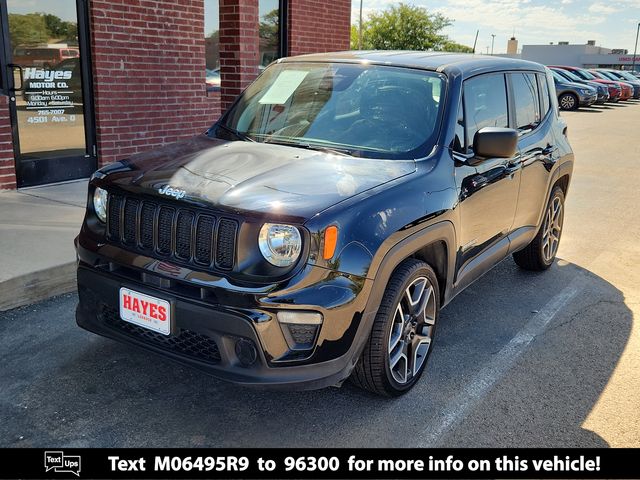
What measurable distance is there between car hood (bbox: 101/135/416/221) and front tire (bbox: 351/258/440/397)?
1.79 feet

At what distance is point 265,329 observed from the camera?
2898 millimetres

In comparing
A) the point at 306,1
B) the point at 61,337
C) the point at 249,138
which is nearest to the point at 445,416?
the point at 249,138

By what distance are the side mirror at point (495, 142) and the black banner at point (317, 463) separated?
1740 mm

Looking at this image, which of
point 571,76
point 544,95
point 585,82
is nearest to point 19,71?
point 544,95

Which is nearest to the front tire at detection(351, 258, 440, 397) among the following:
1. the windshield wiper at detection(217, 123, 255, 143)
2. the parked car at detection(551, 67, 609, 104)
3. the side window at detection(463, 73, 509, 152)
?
the side window at detection(463, 73, 509, 152)

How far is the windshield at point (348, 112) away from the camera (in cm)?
392

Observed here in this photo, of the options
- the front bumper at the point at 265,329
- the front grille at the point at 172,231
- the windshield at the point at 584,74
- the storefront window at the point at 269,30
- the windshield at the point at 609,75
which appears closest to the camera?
the front bumper at the point at 265,329

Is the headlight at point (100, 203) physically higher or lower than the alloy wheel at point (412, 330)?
higher

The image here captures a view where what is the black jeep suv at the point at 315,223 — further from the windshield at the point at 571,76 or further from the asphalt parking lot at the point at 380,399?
the windshield at the point at 571,76

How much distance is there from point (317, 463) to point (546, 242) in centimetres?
365

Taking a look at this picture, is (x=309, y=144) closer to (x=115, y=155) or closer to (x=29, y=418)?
(x=29, y=418)

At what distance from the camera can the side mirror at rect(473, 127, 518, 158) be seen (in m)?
3.92

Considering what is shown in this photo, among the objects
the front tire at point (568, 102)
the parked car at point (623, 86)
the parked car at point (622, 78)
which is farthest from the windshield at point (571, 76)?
the parked car at point (622, 78)

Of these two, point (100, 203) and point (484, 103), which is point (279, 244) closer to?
point (100, 203)
